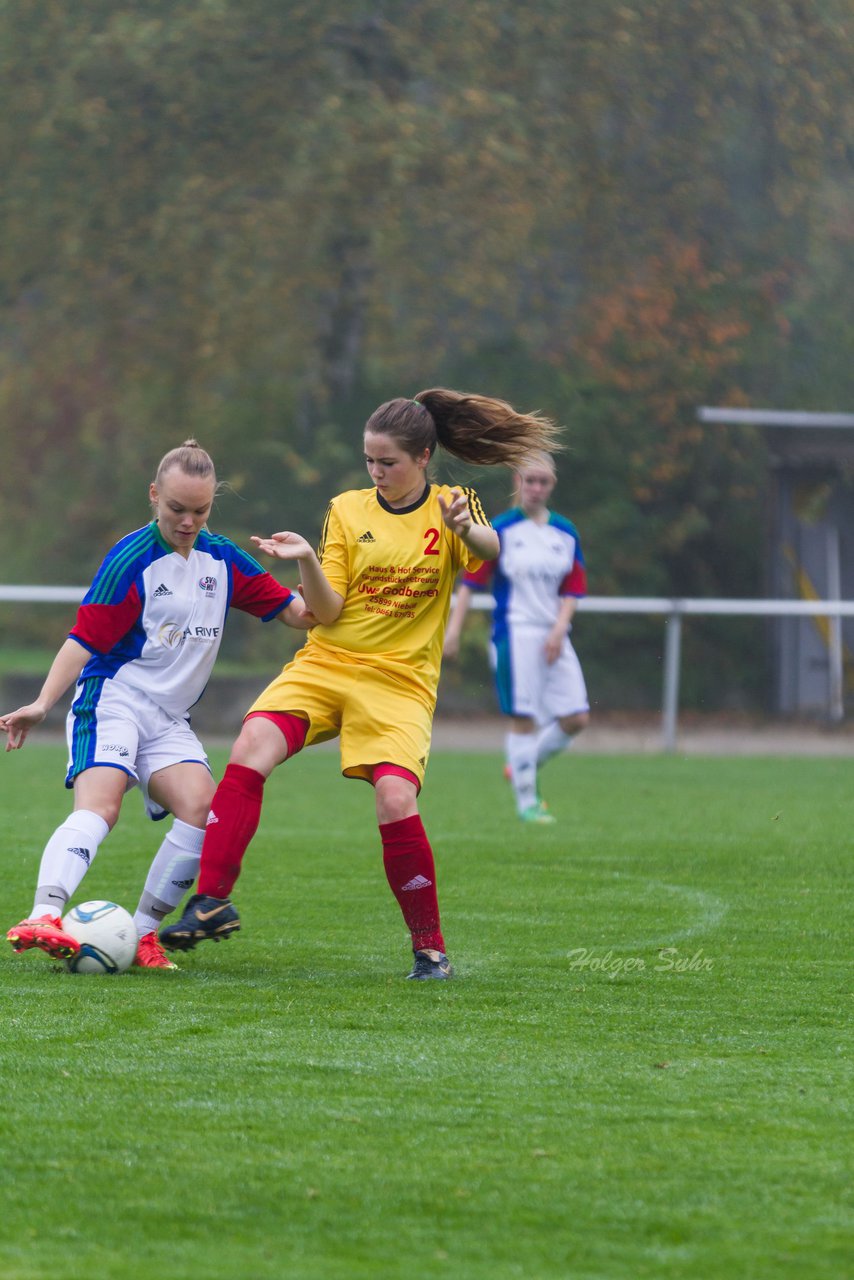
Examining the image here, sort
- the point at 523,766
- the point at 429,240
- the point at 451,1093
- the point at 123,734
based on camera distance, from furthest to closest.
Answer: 1. the point at 429,240
2. the point at 523,766
3. the point at 123,734
4. the point at 451,1093

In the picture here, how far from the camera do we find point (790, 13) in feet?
73.9

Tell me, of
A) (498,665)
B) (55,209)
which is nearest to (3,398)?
(55,209)

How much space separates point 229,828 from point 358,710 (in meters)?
0.51

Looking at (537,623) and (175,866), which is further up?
(537,623)

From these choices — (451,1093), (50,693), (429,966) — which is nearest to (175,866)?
(50,693)

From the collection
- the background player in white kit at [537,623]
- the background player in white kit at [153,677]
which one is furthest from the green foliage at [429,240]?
the background player in white kit at [153,677]

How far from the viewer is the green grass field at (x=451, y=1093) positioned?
2.88 m

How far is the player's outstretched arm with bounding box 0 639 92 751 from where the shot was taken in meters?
5.04

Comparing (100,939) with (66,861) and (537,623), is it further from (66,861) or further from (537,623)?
(537,623)

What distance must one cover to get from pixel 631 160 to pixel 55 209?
7086 millimetres

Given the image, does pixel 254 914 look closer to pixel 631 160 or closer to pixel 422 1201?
pixel 422 1201

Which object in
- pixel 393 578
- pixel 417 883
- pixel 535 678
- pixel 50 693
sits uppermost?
pixel 393 578

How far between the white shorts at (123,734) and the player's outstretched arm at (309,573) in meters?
0.56

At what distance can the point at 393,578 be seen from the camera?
5375 mm
